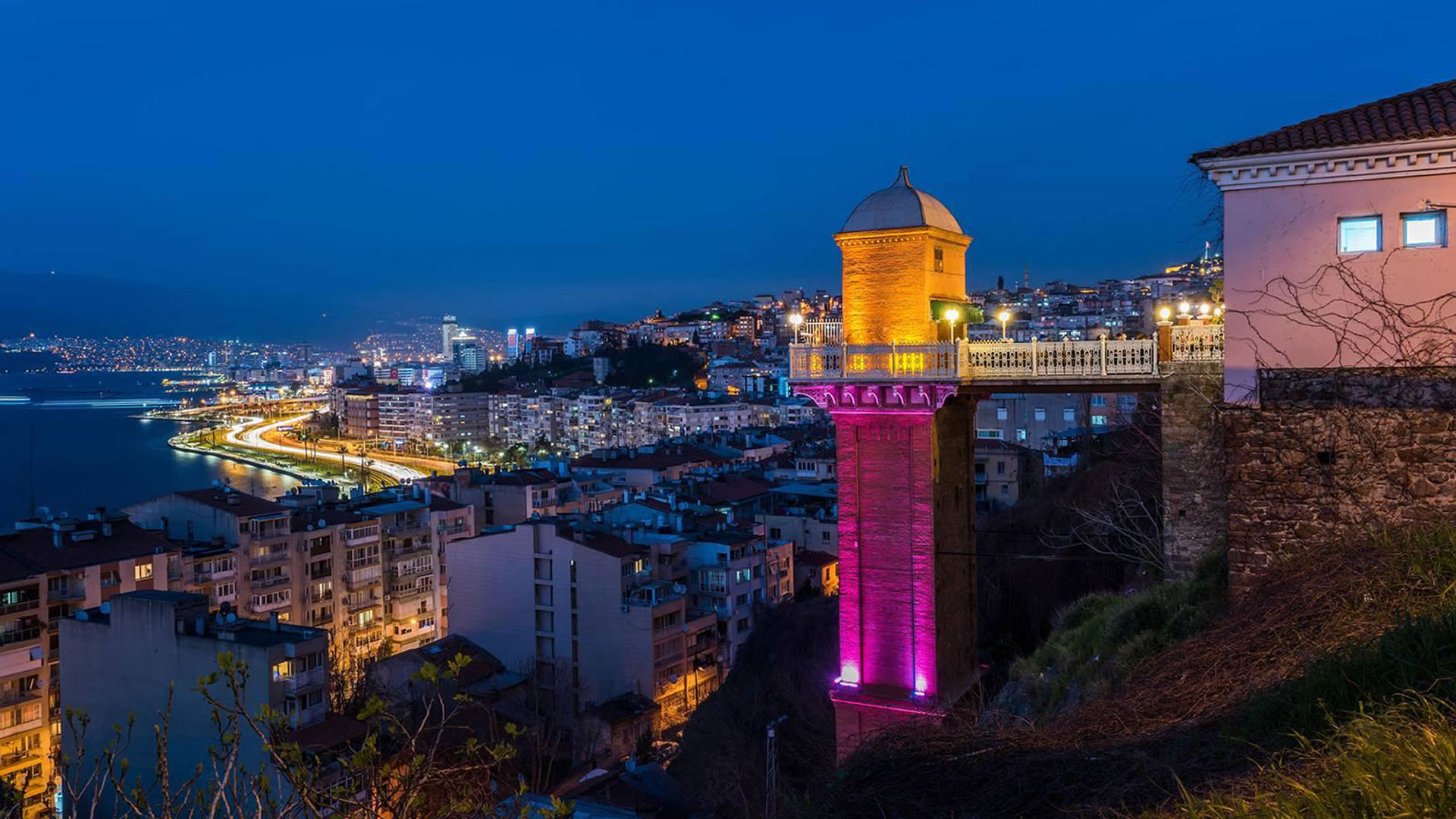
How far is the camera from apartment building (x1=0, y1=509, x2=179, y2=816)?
1811 centimetres

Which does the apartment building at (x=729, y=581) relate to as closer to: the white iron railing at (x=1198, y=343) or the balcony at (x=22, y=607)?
the balcony at (x=22, y=607)

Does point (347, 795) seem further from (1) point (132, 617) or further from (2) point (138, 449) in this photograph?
(2) point (138, 449)

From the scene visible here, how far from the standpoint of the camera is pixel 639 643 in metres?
→ 21.7

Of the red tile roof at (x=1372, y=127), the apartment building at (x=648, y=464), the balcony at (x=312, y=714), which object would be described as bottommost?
the balcony at (x=312, y=714)

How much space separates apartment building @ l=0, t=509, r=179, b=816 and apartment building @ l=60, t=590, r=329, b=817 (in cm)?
127

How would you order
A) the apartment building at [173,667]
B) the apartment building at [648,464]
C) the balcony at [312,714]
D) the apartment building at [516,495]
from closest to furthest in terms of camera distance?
the apartment building at [173,667]
the balcony at [312,714]
the apartment building at [516,495]
the apartment building at [648,464]

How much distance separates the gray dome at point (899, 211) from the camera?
966cm

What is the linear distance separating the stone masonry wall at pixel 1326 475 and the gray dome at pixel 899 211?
3864mm

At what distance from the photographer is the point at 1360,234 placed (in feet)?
21.5

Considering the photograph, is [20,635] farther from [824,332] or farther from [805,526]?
[805,526]

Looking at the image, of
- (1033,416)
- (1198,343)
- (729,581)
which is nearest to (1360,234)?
(1198,343)

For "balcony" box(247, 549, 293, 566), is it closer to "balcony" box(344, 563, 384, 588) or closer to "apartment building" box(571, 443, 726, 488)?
"balcony" box(344, 563, 384, 588)

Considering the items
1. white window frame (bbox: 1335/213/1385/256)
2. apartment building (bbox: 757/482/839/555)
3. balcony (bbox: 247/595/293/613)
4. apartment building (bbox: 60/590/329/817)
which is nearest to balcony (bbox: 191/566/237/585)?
balcony (bbox: 247/595/293/613)

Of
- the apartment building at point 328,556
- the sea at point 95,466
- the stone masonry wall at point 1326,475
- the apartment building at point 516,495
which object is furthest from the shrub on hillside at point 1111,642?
the sea at point 95,466
